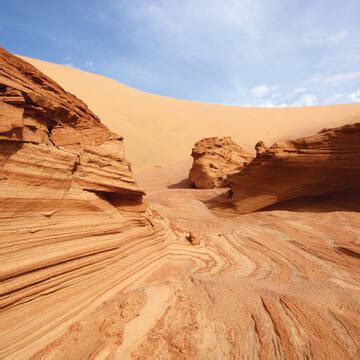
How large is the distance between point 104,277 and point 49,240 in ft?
2.27

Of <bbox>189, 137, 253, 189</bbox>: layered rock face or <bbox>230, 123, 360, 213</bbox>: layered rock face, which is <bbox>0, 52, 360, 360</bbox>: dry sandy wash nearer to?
<bbox>230, 123, 360, 213</bbox>: layered rock face

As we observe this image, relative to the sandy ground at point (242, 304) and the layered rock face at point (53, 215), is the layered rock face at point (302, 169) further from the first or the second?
the layered rock face at point (53, 215)

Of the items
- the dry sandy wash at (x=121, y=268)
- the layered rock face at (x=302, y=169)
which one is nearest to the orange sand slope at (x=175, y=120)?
the layered rock face at (x=302, y=169)

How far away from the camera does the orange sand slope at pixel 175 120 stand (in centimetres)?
2314

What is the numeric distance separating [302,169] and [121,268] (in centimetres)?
474

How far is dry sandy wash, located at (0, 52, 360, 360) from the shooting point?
1850 millimetres

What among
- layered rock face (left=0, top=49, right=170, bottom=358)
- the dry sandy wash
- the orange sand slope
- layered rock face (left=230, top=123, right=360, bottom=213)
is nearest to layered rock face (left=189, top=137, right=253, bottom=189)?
layered rock face (left=230, top=123, right=360, bottom=213)

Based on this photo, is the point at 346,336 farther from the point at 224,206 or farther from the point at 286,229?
the point at 224,206

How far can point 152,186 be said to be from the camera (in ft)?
44.8

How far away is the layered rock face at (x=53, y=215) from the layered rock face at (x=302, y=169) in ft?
13.1

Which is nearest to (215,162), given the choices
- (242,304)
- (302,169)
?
(302,169)

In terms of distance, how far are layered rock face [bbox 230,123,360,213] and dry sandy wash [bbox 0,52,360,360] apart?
4.29ft

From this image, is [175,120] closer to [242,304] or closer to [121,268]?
[121,268]

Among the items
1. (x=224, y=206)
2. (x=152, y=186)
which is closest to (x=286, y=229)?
(x=224, y=206)
